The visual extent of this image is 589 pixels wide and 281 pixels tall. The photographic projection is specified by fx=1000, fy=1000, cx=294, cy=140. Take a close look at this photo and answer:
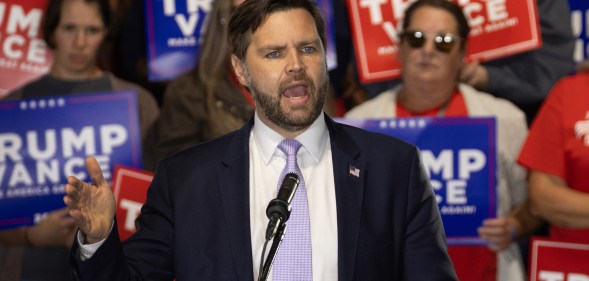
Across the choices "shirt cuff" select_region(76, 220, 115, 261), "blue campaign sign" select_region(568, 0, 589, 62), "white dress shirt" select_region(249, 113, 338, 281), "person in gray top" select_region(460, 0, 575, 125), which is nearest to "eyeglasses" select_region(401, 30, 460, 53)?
"person in gray top" select_region(460, 0, 575, 125)

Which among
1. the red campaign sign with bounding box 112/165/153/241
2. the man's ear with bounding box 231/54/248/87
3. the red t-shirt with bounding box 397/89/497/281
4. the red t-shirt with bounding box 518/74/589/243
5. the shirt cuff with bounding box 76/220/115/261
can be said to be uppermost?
the man's ear with bounding box 231/54/248/87

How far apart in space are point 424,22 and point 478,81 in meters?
0.41

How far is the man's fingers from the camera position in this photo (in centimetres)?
239

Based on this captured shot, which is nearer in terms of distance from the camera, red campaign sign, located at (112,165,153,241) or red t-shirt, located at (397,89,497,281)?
red t-shirt, located at (397,89,497,281)

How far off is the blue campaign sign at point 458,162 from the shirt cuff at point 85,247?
1.75 metres

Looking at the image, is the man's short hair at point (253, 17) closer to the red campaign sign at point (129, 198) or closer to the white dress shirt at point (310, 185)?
the white dress shirt at point (310, 185)

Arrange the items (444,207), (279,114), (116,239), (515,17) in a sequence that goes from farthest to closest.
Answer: (515,17)
(444,207)
(279,114)
(116,239)

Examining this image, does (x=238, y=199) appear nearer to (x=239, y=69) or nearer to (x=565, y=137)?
Result: (x=239, y=69)

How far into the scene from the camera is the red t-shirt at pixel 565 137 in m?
3.76

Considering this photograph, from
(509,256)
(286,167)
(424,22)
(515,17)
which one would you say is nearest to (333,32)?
(424,22)

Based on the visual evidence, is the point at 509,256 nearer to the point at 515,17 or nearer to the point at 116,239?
the point at 515,17

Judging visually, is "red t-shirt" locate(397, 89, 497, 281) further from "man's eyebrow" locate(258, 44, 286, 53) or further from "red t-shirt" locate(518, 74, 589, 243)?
"man's eyebrow" locate(258, 44, 286, 53)

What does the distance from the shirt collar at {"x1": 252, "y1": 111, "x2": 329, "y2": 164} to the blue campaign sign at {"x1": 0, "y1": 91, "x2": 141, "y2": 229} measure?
5.69 ft

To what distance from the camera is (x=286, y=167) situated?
8.63 feet
